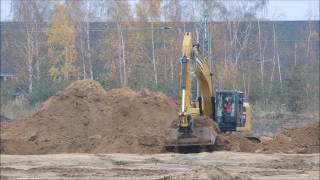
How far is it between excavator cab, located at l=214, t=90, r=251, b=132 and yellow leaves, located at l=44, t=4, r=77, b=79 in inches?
1072

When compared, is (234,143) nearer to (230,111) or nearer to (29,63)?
(230,111)

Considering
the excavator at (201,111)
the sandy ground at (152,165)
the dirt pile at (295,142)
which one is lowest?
the dirt pile at (295,142)

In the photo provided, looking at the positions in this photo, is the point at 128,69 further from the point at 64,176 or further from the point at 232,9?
the point at 64,176

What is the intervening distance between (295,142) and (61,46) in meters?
29.1

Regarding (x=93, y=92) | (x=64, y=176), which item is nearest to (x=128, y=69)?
(x=93, y=92)

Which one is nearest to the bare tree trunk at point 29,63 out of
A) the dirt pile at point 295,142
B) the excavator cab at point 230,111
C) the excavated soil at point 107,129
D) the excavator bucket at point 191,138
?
the excavated soil at point 107,129

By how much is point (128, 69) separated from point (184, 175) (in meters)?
42.0

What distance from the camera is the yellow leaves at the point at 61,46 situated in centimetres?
5291

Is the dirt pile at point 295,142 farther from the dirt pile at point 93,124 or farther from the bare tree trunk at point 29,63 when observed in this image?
the bare tree trunk at point 29,63

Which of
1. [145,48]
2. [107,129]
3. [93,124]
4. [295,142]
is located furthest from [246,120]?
[145,48]

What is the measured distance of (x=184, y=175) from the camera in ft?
38.1

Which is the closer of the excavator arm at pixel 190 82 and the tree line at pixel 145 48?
the excavator arm at pixel 190 82

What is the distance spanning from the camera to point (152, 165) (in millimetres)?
20812

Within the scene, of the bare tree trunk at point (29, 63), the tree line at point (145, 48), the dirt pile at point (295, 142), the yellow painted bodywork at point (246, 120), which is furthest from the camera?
the bare tree trunk at point (29, 63)
